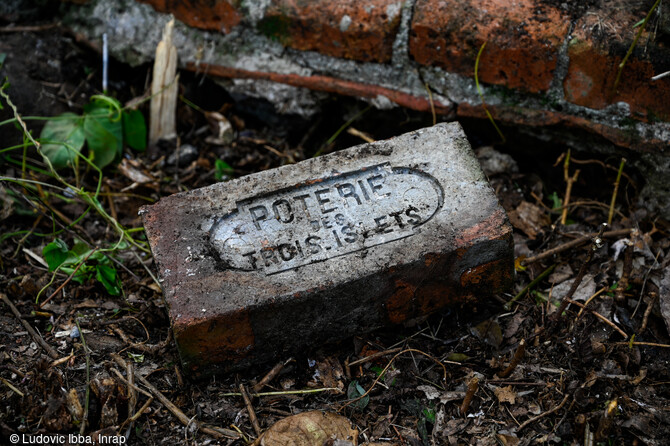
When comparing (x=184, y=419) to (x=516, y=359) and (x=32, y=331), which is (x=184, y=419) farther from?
(x=516, y=359)

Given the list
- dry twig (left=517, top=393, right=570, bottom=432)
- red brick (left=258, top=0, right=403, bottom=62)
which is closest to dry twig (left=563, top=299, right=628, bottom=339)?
dry twig (left=517, top=393, right=570, bottom=432)

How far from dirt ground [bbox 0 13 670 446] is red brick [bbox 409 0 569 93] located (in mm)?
241

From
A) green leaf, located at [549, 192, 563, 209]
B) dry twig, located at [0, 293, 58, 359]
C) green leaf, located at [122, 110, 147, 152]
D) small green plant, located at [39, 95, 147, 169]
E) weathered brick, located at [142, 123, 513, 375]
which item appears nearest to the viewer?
weathered brick, located at [142, 123, 513, 375]

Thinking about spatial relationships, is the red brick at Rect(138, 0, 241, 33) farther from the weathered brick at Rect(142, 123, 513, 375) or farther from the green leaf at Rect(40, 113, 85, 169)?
the weathered brick at Rect(142, 123, 513, 375)

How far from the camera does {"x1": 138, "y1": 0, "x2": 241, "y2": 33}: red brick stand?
9.12 feet

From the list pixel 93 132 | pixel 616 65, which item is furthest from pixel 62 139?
pixel 616 65

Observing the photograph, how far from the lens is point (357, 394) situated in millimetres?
1982

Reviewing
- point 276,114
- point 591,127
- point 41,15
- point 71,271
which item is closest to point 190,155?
point 276,114

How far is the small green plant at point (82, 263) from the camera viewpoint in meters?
2.19

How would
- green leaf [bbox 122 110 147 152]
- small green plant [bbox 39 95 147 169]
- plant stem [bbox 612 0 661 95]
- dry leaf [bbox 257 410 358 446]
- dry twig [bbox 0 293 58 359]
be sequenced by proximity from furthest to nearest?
green leaf [bbox 122 110 147 152] < small green plant [bbox 39 95 147 169] < plant stem [bbox 612 0 661 95] < dry twig [bbox 0 293 58 359] < dry leaf [bbox 257 410 358 446]

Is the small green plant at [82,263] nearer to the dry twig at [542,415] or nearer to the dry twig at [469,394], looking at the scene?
the dry twig at [469,394]

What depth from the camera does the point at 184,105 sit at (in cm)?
294

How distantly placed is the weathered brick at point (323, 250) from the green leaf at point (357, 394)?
160 mm

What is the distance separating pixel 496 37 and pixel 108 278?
1642 millimetres
